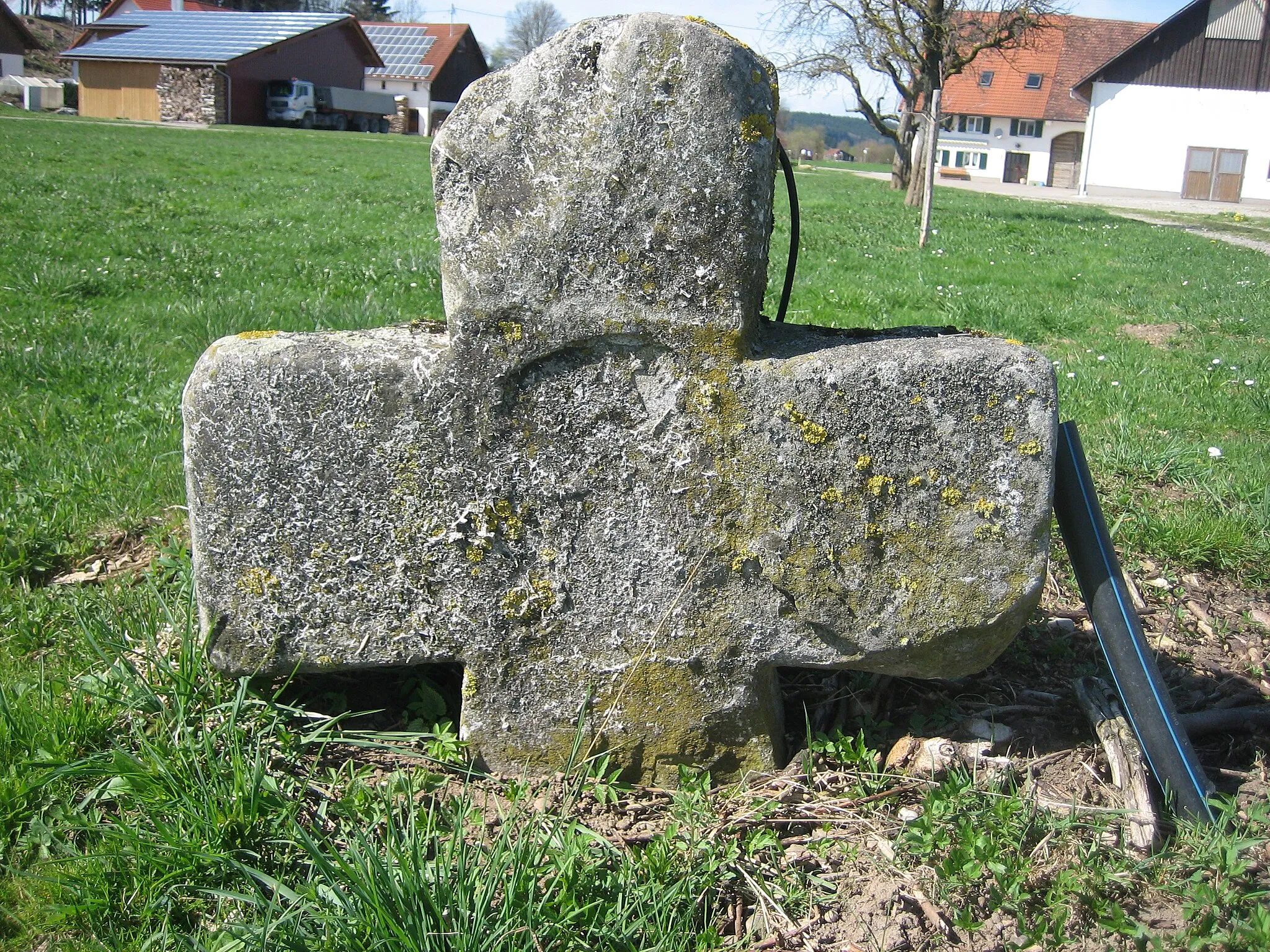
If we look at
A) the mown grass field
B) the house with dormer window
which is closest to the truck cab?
the house with dormer window

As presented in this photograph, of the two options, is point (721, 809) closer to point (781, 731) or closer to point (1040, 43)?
point (781, 731)

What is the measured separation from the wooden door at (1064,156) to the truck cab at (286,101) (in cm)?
3509

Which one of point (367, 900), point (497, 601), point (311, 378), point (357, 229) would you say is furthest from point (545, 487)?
point (357, 229)

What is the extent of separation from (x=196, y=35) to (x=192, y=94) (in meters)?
6.05

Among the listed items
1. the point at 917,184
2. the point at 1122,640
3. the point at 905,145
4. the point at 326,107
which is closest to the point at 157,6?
the point at 326,107

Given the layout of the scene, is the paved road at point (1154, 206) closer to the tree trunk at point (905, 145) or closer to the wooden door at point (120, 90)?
the tree trunk at point (905, 145)

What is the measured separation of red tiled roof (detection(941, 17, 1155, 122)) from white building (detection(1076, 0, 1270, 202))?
512 inches

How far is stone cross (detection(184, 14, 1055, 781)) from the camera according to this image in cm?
209

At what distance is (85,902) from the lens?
6.40 feet

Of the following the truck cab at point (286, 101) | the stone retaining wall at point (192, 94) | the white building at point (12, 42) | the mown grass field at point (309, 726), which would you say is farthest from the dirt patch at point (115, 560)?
the white building at point (12, 42)

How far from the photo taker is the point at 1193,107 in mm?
33906

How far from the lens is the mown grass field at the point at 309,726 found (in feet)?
6.31

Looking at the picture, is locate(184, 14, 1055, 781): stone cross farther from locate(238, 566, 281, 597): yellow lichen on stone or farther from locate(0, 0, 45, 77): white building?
locate(0, 0, 45, 77): white building

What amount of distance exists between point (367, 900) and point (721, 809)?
34.9 inches
